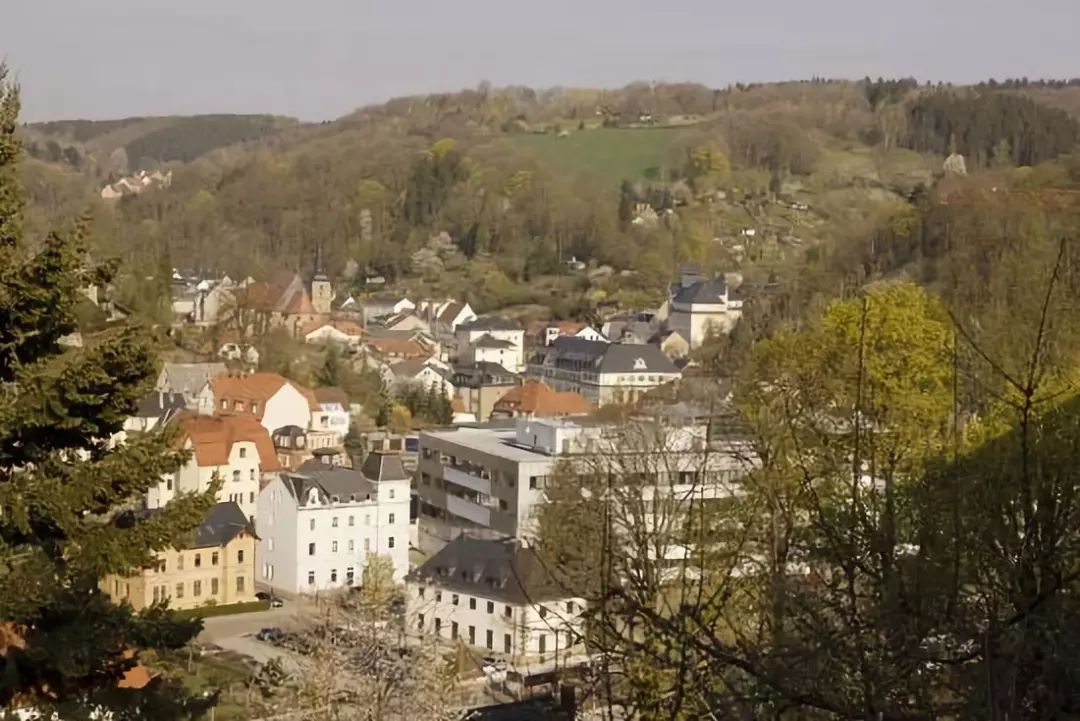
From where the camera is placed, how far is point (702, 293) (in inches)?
1214

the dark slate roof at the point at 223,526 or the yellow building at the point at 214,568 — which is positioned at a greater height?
the dark slate roof at the point at 223,526

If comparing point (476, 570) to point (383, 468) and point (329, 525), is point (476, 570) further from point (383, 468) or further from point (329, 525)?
point (383, 468)

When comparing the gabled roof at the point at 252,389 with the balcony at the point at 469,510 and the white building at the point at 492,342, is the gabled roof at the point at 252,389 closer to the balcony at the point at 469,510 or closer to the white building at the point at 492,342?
the balcony at the point at 469,510

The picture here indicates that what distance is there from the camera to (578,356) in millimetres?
25594

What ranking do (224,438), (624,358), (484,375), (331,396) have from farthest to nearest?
(484,375), (624,358), (331,396), (224,438)

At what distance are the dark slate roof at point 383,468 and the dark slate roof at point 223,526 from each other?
4.97 ft

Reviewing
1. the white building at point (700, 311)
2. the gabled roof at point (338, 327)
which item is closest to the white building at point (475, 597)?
the gabled roof at point (338, 327)

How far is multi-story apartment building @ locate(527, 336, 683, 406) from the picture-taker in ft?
79.9

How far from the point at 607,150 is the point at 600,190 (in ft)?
31.0

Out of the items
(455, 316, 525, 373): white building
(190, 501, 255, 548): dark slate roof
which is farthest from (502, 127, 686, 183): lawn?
(190, 501, 255, 548): dark slate roof

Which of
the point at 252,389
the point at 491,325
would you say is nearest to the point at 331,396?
the point at 252,389

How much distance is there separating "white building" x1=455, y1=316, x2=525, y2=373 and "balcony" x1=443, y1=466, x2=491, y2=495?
38.7 feet

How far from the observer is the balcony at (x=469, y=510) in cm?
1473

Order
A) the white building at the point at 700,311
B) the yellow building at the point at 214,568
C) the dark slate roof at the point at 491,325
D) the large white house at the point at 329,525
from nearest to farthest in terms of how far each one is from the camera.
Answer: the yellow building at the point at 214,568 < the large white house at the point at 329,525 < the white building at the point at 700,311 < the dark slate roof at the point at 491,325
